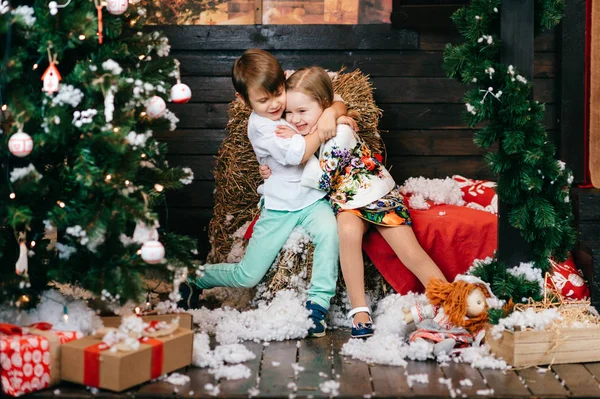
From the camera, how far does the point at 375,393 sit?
2.97 metres

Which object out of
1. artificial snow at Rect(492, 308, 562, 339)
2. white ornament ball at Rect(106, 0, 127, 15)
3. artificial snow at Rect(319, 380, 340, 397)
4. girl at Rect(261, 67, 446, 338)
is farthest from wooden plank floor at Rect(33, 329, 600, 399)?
white ornament ball at Rect(106, 0, 127, 15)

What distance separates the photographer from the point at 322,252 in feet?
12.9

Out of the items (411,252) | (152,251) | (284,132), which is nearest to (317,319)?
(411,252)

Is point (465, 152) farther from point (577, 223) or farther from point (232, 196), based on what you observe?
point (232, 196)

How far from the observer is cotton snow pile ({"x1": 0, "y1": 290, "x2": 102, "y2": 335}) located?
128 inches

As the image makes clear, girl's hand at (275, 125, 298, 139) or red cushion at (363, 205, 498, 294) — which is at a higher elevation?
girl's hand at (275, 125, 298, 139)

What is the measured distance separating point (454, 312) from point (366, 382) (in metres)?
0.59

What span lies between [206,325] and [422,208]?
1.30 meters

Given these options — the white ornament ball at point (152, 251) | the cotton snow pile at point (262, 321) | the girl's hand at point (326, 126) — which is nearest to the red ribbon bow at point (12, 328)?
the white ornament ball at point (152, 251)

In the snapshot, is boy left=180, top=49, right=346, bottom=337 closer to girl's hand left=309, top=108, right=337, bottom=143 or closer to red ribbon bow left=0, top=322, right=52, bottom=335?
girl's hand left=309, top=108, right=337, bottom=143

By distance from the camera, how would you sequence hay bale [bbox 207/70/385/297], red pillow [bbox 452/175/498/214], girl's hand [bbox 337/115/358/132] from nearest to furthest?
girl's hand [bbox 337/115/358/132]
red pillow [bbox 452/175/498/214]
hay bale [bbox 207/70/385/297]

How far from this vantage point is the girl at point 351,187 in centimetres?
390

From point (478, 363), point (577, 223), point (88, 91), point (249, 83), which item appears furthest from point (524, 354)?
point (88, 91)

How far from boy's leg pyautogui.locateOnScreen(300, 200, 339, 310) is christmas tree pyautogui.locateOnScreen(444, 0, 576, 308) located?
2.53 ft
